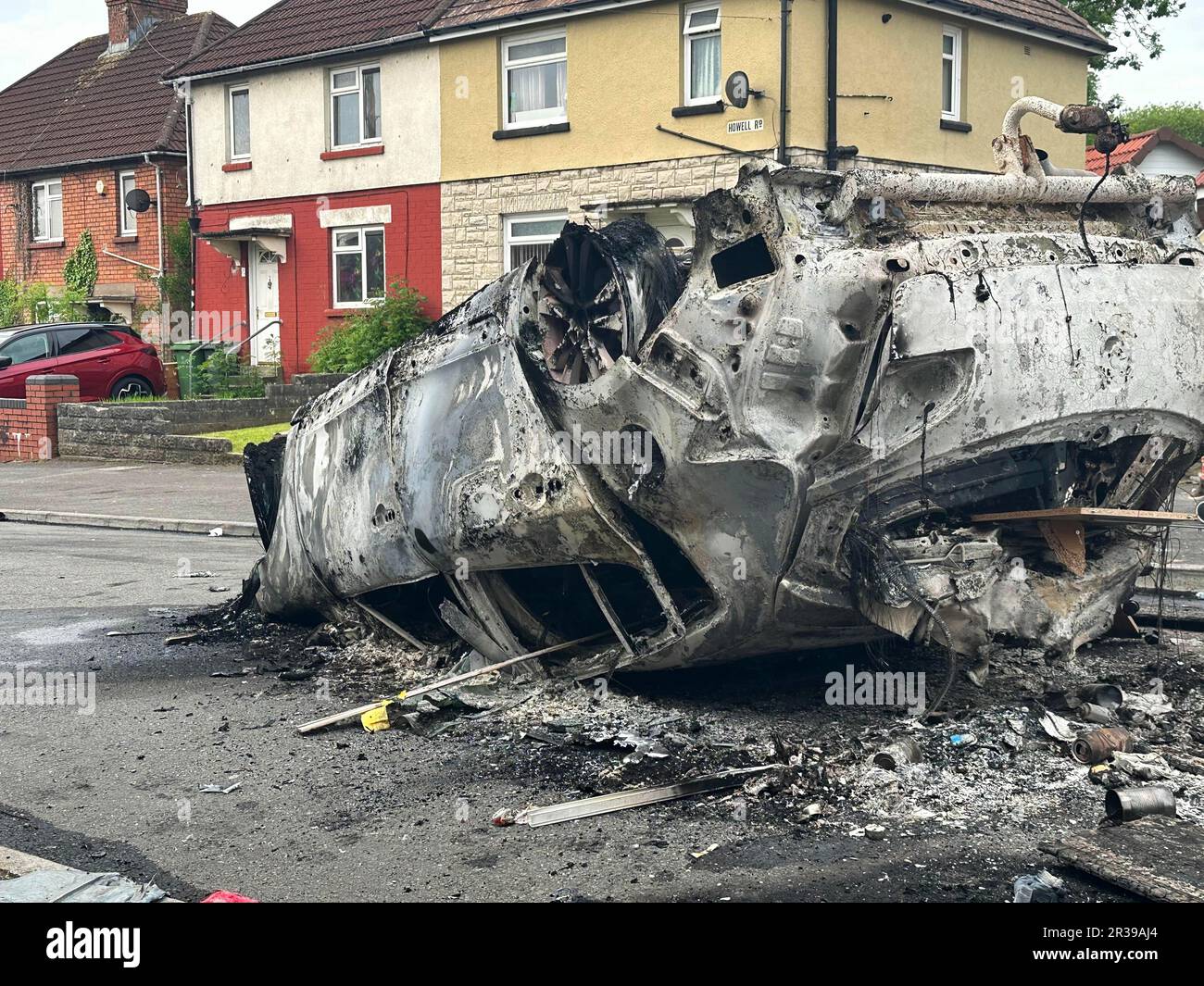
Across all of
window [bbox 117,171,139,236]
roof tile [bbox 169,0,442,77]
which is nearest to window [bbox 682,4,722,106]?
roof tile [bbox 169,0,442,77]

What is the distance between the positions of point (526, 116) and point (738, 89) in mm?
4309

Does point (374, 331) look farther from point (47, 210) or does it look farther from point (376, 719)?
point (376, 719)

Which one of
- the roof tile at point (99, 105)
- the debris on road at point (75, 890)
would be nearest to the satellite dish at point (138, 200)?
the roof tile at point (99, 105)

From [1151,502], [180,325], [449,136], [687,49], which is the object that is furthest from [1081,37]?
[1151,502]

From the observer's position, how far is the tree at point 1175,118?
73625mm

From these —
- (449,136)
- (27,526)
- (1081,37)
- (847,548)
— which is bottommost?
(27,526)

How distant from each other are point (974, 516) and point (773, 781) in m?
1.31

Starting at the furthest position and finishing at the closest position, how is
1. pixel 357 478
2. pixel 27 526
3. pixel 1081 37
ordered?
1. pixel 1081 37
2. pixel 27 526
3. pixel 357 478

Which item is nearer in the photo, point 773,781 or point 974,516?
point 773,781

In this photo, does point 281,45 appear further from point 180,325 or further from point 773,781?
point 773,781

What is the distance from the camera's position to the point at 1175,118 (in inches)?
3108

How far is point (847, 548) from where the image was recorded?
5402 mm

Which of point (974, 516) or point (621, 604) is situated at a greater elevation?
point (974, 516)

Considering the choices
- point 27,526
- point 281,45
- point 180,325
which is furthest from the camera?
point 180,325
